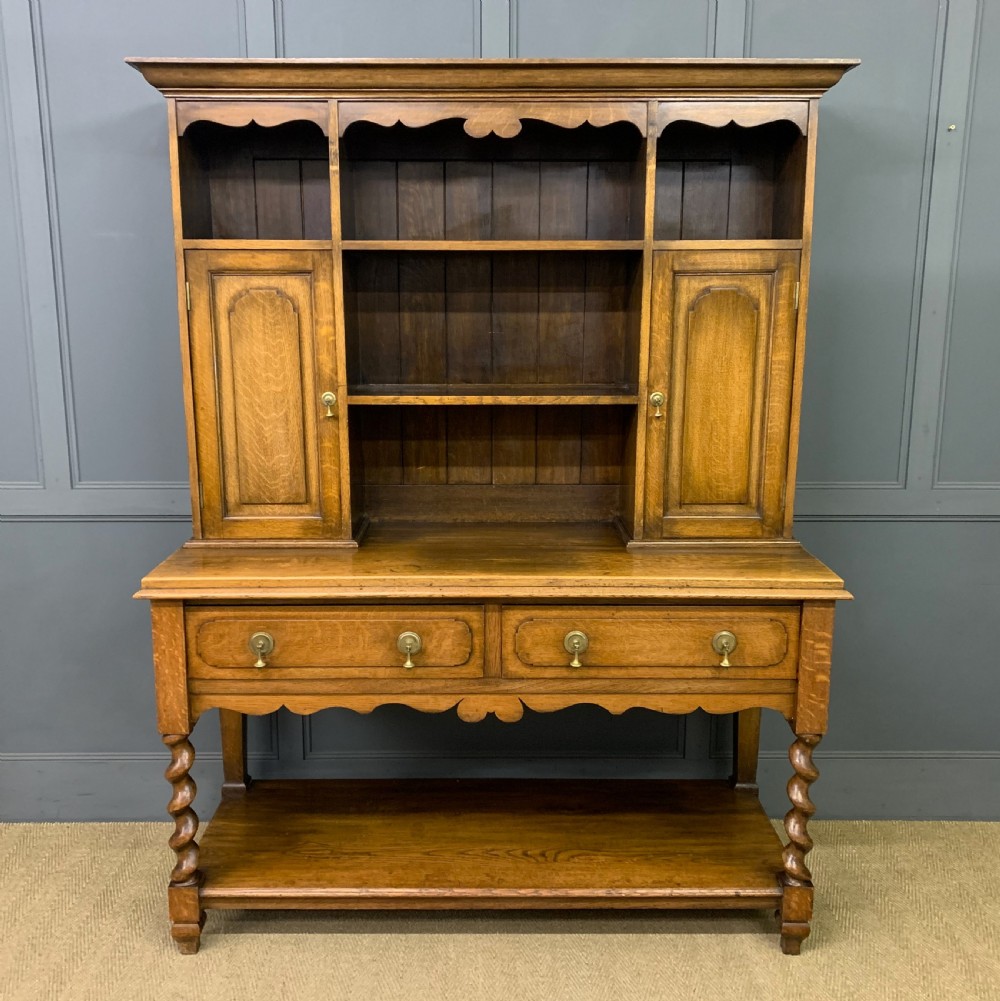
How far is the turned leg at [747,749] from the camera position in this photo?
2424 millimetres

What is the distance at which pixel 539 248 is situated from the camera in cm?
199

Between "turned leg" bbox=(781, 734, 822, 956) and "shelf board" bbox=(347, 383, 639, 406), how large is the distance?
943 mm

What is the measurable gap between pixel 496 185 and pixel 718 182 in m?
0.59

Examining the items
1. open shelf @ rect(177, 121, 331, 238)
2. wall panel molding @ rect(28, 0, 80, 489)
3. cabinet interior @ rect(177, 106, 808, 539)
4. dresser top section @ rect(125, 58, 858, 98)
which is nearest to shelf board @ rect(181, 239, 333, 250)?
cabinet interior @ rect(177, 106, 808, 539)

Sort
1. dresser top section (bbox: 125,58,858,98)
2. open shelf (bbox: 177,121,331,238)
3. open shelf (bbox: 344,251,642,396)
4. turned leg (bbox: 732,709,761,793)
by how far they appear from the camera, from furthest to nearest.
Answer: turned leg (bbox: 732,709,761,793)
open shelf (bbox: 344,251,642,396)
open shelf (bbox: 177,121,331,238)
dresser top section (bbox: 125,58,858,98)

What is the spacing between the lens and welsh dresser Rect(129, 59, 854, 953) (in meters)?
1.90

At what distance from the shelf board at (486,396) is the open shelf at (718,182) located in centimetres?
50

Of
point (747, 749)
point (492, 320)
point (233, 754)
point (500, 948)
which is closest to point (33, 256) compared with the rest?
point (492, 320)

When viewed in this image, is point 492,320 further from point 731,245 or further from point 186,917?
point 186,917

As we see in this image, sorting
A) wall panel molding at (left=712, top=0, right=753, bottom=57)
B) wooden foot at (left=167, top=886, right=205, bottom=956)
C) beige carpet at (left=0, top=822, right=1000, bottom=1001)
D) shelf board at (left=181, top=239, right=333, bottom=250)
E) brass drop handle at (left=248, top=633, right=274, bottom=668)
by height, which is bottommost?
beige carpet at (left=0, top=822, right=1000, bottom=1001)

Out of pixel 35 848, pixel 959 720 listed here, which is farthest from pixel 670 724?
pixel 35 848

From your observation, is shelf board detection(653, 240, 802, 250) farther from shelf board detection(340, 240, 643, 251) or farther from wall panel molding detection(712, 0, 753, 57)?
wall panel molding detection(712, 0, 753, 57)

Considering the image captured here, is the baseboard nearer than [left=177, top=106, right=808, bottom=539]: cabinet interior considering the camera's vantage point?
No

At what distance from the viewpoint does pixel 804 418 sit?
2439mm
